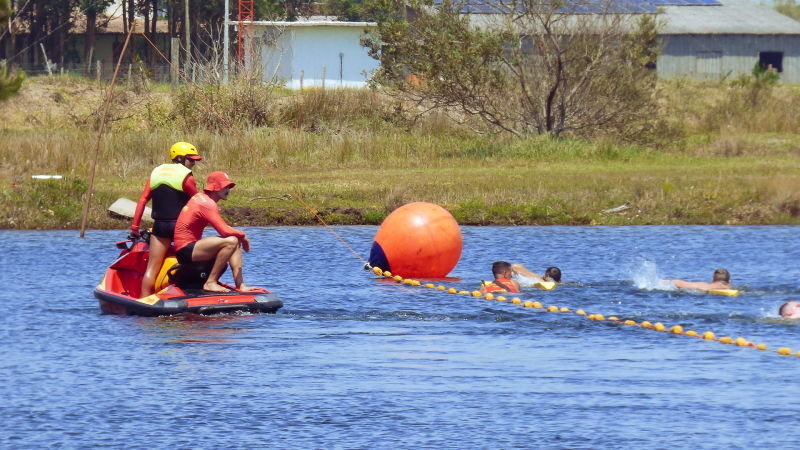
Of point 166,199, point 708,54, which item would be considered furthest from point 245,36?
point 166,199

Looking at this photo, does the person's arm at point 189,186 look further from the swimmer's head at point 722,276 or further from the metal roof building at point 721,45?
the metal roof building at point 721,45

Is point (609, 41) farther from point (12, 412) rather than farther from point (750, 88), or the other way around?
point (12, 412)

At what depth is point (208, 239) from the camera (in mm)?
12227

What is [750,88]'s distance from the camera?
40.9 metres

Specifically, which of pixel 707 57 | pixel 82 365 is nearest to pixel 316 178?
pixel 82 365

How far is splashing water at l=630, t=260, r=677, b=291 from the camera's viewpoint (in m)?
14.6

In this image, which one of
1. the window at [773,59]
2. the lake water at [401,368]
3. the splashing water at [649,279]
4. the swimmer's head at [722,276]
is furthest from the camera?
the window at [773,59]

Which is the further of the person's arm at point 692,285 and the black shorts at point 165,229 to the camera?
the person's arm at point 692,285

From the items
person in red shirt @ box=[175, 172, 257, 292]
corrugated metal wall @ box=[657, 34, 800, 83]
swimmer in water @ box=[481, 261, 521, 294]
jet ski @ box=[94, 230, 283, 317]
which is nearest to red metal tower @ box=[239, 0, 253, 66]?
corrugated metal wall @ box=[657, 34, 800, 83]

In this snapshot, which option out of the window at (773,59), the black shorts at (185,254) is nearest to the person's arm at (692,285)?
the black shorts at (185,254)

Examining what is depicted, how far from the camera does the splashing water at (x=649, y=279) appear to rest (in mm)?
14641

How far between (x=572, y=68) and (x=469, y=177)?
673 cm

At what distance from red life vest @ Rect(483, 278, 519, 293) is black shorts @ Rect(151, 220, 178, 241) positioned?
442 cm

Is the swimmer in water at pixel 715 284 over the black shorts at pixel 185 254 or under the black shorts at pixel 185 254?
under
